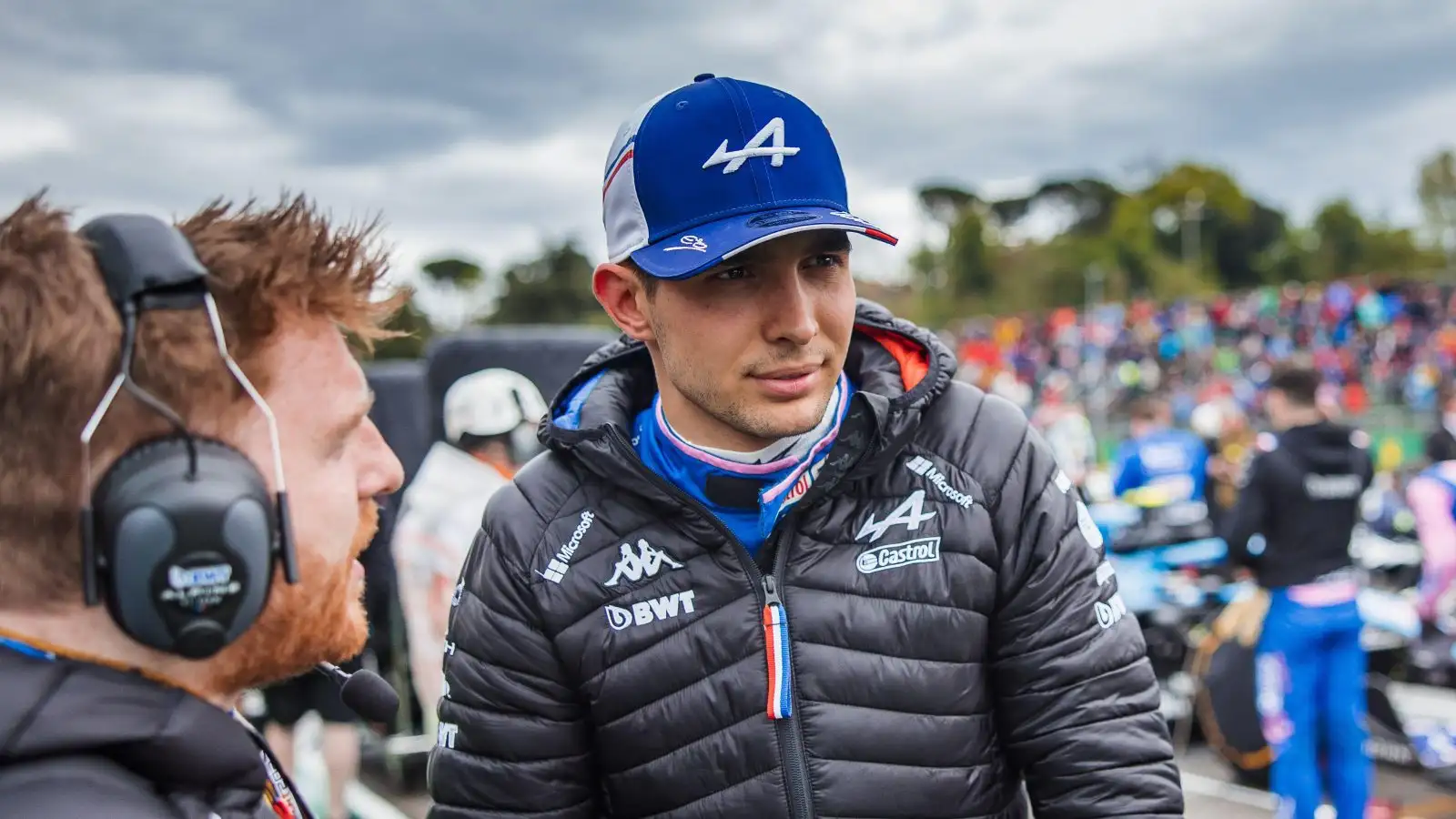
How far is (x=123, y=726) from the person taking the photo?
94cm

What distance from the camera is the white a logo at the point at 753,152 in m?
1.56

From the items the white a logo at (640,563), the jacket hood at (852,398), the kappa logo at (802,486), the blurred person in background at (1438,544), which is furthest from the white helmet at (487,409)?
the blurred person in background at (1438,544)

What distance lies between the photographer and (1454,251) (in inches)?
2068

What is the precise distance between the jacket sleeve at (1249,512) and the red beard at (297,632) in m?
4.65

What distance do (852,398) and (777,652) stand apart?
399 millimetres

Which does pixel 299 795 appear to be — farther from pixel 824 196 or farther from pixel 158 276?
pixel 824 196

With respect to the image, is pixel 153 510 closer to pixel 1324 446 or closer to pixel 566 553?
pixel 566 553

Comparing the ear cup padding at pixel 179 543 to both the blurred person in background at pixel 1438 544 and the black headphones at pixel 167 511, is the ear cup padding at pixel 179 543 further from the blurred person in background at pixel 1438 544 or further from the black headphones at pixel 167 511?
the blurred person in background at pixel 1438 544

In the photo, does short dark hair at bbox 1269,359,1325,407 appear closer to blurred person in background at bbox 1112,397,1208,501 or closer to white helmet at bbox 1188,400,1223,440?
blurred person in background at bbox 1112,397,1208,501

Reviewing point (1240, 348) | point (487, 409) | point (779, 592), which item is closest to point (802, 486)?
point (779, 592)

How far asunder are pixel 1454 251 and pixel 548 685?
204 feet

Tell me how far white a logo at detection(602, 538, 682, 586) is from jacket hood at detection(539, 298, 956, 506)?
0.09 metres

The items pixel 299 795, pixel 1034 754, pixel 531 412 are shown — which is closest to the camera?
pixel 299 795

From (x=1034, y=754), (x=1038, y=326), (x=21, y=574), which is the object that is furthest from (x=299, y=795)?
(x=1038, y=326)
